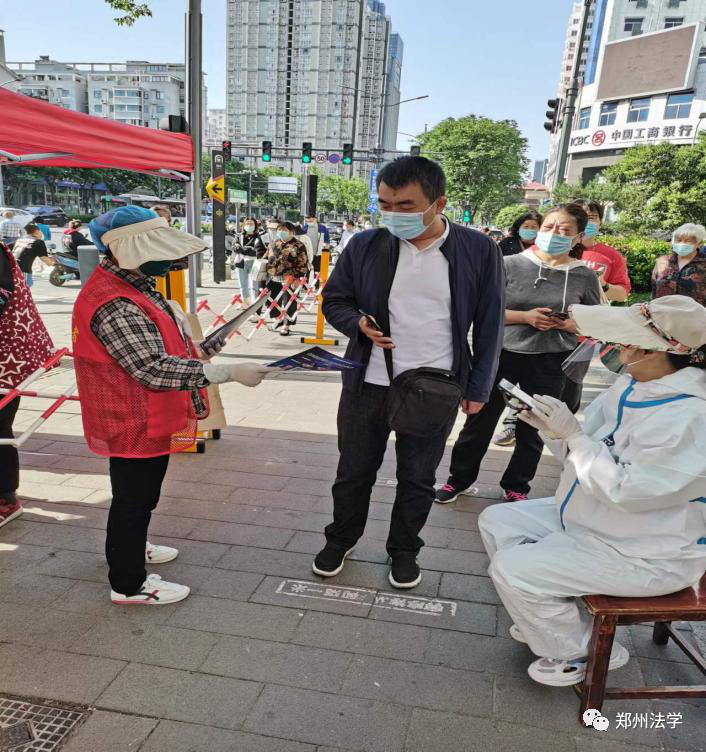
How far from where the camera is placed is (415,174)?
7.98 ft

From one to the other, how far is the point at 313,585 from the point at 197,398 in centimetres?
107

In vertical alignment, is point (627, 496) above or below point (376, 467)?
above

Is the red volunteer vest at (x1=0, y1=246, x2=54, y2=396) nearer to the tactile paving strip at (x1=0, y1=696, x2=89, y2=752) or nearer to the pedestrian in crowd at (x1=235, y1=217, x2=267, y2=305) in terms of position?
the tactile paving strip at (x1=0, y1=696, x2=89, y2=752)

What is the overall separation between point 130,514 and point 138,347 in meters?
0.77

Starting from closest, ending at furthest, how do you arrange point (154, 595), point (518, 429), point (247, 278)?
point (154, 595) < point (518, 429) < point (247, 278)

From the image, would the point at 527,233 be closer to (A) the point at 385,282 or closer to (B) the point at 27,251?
(A) the point at 385,282

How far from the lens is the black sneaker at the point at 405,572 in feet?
9.27

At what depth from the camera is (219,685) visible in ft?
7.10

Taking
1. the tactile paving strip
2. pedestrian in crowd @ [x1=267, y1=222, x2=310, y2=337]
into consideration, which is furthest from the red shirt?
pedestrian in crowd @ [x1=267, y1=222, x2=310, y2=337]

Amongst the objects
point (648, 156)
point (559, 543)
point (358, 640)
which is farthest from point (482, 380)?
point (648, 156)

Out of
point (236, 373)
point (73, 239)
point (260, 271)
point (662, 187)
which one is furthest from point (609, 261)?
point (662, 187)

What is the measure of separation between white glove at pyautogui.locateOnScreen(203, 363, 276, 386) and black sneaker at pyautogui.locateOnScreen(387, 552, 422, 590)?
1.21m

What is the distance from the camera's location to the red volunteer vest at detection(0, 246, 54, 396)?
3230 mm

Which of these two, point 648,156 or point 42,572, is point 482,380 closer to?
point 42,572
